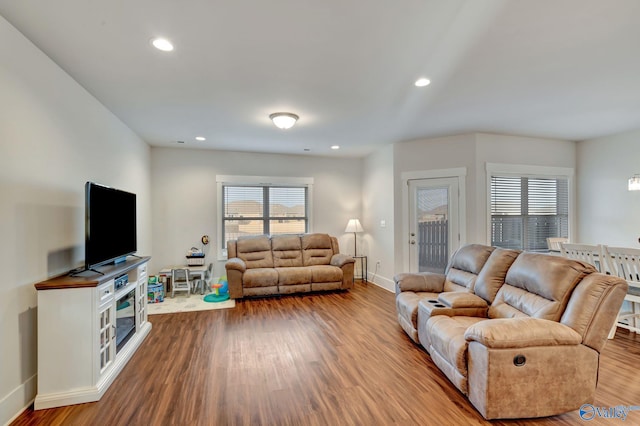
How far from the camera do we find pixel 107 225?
279 cm

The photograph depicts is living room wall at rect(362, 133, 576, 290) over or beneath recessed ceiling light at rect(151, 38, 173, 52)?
beneath

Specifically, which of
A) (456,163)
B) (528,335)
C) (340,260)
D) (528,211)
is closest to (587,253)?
(528,211)

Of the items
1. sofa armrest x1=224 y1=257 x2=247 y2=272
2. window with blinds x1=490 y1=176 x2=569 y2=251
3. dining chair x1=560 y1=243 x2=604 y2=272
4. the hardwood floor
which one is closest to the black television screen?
the hardwood floor

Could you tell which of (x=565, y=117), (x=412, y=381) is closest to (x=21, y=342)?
(x=412, y=381)

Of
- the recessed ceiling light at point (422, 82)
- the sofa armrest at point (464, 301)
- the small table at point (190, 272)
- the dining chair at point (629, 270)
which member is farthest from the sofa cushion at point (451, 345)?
the small table at point (190, 272)

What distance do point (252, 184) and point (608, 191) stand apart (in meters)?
6.33

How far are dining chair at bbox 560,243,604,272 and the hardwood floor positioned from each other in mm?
823

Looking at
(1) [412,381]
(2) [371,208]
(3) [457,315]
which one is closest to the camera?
(1) [412,381]

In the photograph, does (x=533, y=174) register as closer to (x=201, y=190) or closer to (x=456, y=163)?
(x=456, y=163)

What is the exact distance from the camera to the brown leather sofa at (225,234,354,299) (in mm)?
4988

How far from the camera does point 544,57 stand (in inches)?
98.2

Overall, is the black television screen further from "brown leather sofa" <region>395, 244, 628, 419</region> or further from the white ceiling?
"brown leather sofa" <region>395, 244, 628, 419</region>

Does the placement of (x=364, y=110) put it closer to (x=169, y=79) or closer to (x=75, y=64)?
(x=169, y=79)

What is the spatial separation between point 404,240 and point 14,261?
4894 mm
